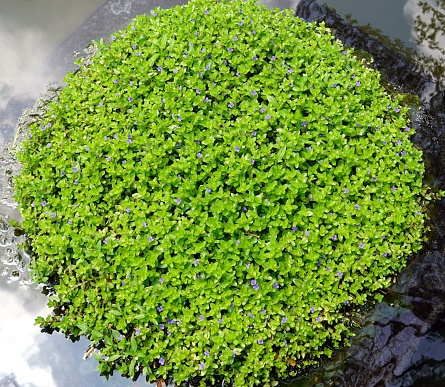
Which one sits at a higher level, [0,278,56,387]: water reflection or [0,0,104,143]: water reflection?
[0,0,104,143]: water reflection

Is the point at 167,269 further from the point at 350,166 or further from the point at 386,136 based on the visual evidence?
the point at 386,136

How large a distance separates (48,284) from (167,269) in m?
1.12

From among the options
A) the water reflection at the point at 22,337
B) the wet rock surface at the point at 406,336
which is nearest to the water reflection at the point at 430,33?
the wet rock surface at the point at 406,336

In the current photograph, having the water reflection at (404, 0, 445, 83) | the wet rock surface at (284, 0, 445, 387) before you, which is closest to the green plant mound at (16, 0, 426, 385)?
the wet rock surface at (284, 0, 445, 387)

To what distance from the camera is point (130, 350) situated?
344 centimetres

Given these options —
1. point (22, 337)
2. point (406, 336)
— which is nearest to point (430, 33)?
point (406, 336)

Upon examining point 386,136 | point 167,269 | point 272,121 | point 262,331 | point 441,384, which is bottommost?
point 441,384

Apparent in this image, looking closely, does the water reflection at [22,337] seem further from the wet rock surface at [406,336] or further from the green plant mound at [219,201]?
the wet rock surface at [406,336]

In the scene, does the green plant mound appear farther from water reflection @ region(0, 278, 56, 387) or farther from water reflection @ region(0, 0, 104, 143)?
water reflection @ region(0, 0, 104, 143)

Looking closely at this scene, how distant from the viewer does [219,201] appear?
3.46 meters

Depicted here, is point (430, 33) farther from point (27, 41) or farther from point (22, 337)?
point (22, 337)

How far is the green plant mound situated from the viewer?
11.2 ft

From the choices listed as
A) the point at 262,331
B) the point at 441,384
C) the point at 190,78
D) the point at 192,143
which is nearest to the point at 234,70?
the point at 190,78

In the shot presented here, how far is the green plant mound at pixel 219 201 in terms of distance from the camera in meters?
3.41
